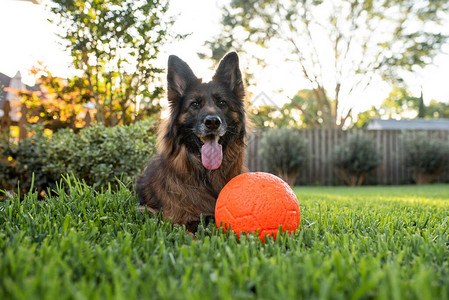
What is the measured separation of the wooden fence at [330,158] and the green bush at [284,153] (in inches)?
33.1

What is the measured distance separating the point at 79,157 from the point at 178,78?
2.84 metres

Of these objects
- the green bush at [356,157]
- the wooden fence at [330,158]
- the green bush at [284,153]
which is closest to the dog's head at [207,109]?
the green bush at [284,153]

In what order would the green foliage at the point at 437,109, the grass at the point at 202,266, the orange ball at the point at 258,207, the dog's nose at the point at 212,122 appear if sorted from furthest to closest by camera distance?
the green foliage at the point at 437,109 < the dog's nose at the point at 212,122 < the orange ball at the point at 258,207 < the grass at the point at 202,266

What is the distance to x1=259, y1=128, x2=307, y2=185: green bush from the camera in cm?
1360

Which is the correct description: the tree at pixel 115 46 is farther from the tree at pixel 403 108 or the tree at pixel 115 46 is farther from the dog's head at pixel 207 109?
the tree at pixel 403 108

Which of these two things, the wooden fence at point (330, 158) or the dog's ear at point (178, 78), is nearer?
the dog's ear at point (178, 78)

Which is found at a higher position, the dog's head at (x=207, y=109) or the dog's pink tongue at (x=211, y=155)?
the dog's head at (x=207, y=109)

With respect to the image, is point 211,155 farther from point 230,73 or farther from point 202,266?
point 202,266

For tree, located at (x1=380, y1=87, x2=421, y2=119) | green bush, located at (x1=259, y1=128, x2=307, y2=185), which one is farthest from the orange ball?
tree, located at (x1=380, y1=87, x2=421, y2=119)

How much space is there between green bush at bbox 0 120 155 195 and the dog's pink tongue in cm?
253

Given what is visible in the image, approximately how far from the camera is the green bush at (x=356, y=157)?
44.3ft

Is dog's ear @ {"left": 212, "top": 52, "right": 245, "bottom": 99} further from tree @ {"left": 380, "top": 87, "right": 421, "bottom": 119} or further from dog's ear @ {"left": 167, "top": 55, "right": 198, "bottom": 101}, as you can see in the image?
tree @ {"left": 380, "top": 87, "right": 421, "bottom": 119}

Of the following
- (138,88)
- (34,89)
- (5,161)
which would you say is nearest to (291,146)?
(138,88)

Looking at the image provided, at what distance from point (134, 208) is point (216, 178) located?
0.88 m
